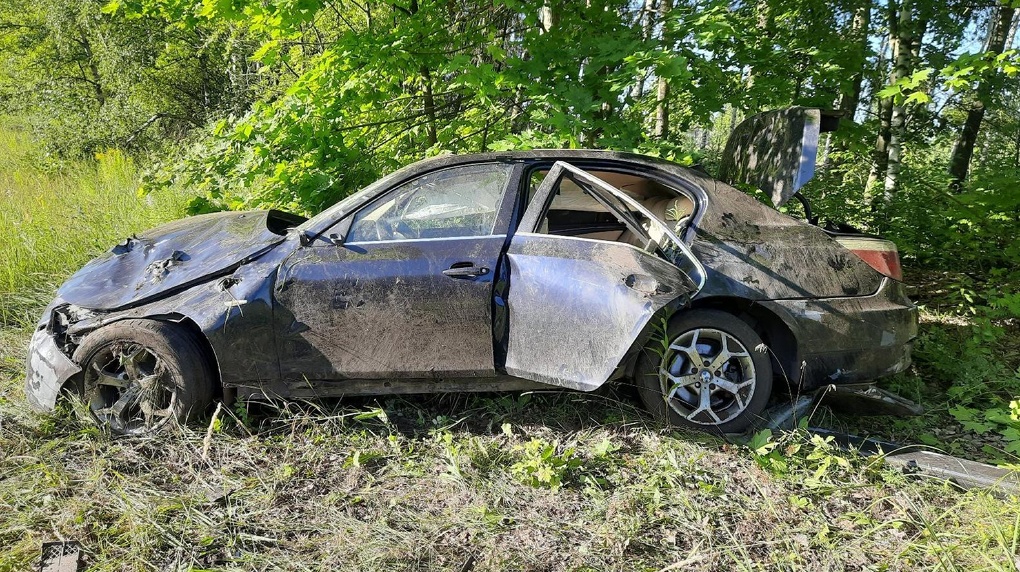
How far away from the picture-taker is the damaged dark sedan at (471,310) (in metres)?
3.02

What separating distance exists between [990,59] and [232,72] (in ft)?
53.1

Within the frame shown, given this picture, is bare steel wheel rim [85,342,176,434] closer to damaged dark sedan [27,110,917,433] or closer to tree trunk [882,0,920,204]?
damaged dark sedan [27,110,917,433]

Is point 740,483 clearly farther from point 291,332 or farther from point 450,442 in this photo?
point 291,332

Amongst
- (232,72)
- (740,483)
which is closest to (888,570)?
(740,483)

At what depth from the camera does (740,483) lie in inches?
111

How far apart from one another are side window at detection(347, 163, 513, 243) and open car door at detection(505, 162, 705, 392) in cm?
26

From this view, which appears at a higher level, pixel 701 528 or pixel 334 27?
pixel 334 27

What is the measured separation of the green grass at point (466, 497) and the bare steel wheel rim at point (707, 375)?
0.18 m

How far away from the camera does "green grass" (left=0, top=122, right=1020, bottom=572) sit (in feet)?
7.66

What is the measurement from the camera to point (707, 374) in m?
3.16

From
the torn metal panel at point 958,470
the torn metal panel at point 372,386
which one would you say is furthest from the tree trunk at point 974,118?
the torn metal panel at point 372,386

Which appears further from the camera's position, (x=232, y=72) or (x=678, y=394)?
(x=232, y=72)

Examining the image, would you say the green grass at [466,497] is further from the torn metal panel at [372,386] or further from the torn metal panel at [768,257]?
the torn metal panel at [768,257]

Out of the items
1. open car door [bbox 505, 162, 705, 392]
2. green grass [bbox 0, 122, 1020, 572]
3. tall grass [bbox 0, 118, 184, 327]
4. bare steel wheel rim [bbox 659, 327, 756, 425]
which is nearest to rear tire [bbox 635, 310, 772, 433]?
bare steel wheel rim [bbox 659, 327, 756, 425]
